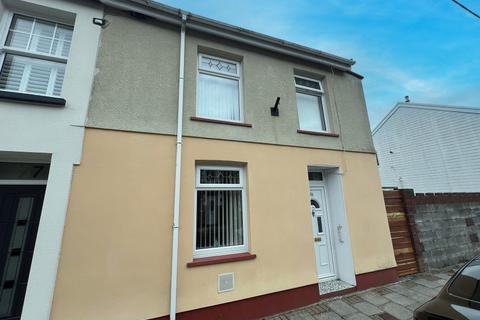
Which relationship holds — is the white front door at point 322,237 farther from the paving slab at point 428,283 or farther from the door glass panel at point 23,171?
the door glass panel at point 23,171

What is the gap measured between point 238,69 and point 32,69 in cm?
370

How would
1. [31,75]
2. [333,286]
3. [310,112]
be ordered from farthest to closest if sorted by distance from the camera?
[310,112] < [333,286] < [31,75]

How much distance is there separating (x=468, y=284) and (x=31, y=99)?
557 cm

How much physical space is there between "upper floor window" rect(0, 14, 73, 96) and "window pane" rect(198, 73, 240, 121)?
93.5 inches

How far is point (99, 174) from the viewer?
3156 millimetres

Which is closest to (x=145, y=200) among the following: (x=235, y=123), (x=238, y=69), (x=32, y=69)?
(x=235, y=123)

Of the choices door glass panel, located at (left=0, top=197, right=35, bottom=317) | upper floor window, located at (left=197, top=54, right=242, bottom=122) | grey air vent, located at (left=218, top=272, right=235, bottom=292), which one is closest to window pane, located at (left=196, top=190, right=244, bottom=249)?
grey air vent, located at (left=218, top=272, right=235, bottom=292)

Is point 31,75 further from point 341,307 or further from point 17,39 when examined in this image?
point 341,307

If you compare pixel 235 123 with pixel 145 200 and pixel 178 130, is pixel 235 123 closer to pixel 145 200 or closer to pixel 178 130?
pixel 178 130

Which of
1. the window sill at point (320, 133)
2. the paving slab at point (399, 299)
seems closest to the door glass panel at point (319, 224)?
the paving slab at point (399, 299)

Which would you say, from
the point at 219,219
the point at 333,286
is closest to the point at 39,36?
the point at 219,219

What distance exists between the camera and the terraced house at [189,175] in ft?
9.72

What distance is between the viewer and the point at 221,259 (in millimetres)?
3502

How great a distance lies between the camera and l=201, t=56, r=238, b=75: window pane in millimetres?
4621
